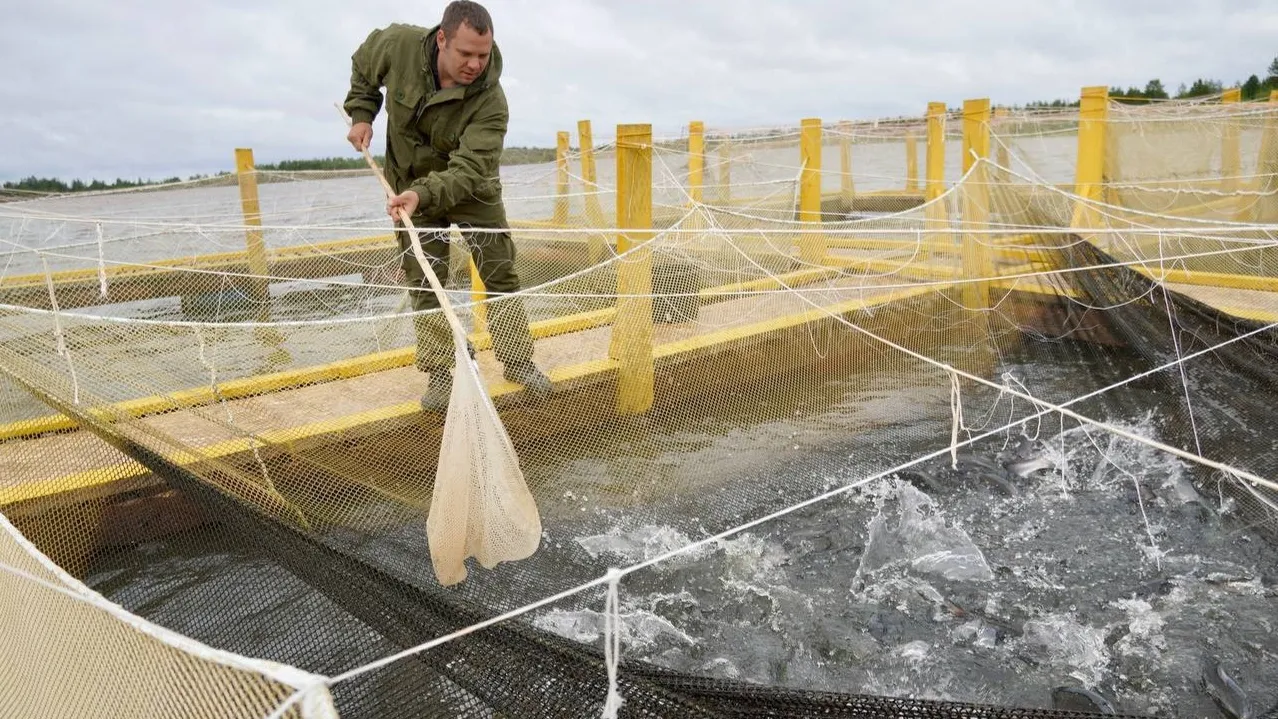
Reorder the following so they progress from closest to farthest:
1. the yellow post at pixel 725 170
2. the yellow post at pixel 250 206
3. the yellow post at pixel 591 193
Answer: the yellow post at pixel 591 193 → the yellow post at pixel 250 206 → the yellow post at pixel 725 170

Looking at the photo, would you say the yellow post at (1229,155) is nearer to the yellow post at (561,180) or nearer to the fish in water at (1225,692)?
the yellow post at (561,180)

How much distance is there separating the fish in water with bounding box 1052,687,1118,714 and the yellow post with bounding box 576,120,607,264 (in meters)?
3.09

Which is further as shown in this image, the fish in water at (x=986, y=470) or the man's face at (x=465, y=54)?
the fish in water at (x=986, y=470)

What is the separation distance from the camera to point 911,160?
464 inches

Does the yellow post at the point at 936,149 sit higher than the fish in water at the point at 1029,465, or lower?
higher

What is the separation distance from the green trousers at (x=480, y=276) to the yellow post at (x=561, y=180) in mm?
2570

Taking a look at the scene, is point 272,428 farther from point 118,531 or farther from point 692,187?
point 692,187

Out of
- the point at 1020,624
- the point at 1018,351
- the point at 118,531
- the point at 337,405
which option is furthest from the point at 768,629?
the point at 1018,351

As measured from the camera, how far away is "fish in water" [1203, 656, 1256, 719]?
2.30 meters

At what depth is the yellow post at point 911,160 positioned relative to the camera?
11.4m

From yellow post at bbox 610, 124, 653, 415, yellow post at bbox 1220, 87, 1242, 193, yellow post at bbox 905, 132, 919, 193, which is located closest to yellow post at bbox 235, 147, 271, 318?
yellow post at bbox 610, 124, 653, 415

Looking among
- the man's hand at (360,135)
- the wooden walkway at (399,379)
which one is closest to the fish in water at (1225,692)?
the wooden walkway at (399,379)

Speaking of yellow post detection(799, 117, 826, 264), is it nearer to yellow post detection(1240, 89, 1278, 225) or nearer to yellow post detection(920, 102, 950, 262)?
yellow post detection(920, 102, 950, 262)

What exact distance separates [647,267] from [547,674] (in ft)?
8.55
